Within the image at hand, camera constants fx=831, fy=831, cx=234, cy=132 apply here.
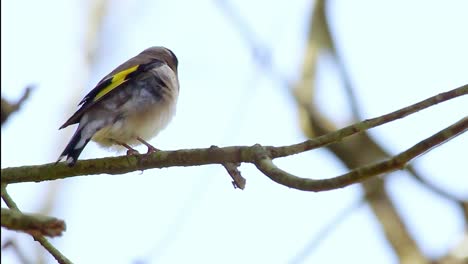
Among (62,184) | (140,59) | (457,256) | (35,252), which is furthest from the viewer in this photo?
(62,184)

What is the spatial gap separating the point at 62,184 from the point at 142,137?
8.07 feet

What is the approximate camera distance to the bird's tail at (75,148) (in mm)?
3729

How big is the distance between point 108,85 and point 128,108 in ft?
0.64

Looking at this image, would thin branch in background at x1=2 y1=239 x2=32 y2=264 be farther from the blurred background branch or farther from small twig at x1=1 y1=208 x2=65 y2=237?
the blurred background branch

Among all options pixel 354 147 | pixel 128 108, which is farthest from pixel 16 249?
pixel 354 147

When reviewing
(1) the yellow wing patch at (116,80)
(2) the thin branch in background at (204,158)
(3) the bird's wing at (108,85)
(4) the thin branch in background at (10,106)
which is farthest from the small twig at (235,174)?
(1) the yellow wing patch at (116,80)

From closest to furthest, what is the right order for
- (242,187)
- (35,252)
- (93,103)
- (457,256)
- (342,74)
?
(242,187)
(93,103)
(35,252)
(457,256)
(342,74)

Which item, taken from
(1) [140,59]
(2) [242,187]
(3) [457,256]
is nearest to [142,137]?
(1) [140,59]

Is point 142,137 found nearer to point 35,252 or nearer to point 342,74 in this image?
point 35,252

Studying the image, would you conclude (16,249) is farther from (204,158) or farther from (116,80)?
(116,80)

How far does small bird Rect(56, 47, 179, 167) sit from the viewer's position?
4.75 metres

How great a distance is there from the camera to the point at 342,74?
8.06 m

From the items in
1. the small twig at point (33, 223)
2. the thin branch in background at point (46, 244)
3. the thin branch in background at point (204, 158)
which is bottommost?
the small twig at point (33, 223)

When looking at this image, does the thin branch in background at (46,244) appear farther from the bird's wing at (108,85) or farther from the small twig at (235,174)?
the bird's wing at (108,85)
